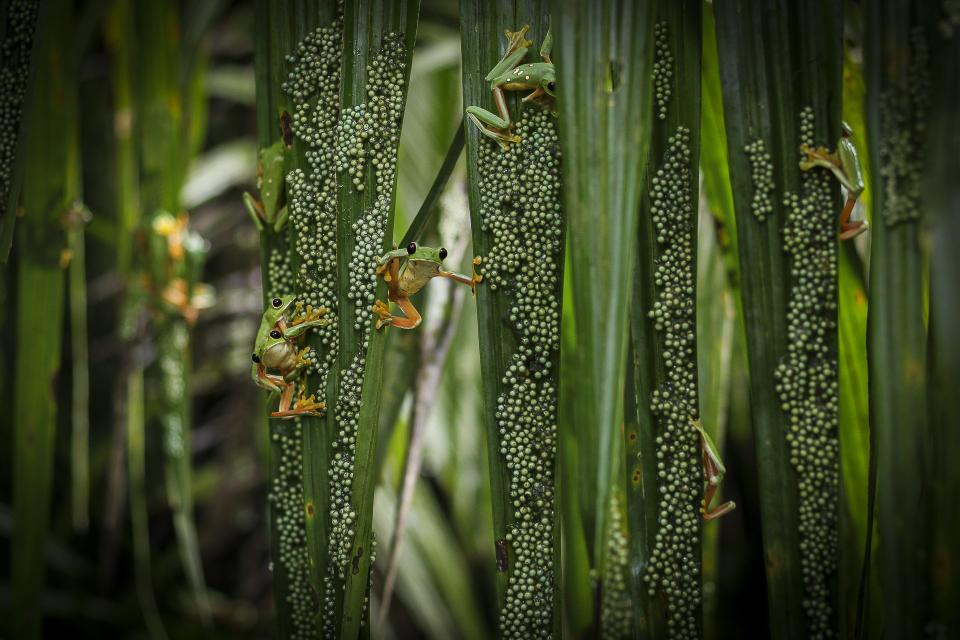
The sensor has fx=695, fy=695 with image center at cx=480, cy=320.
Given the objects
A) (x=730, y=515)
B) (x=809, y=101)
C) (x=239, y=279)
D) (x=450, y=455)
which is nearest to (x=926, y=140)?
(x=809, y=101)

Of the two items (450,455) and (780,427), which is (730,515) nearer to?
(450,455)

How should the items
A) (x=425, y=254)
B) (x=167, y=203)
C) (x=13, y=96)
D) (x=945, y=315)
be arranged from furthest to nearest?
(x=167, y=203)
(x=13, y=96)
(x=425, y=254)
(x=945, y=315)

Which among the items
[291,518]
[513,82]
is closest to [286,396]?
[291,518]

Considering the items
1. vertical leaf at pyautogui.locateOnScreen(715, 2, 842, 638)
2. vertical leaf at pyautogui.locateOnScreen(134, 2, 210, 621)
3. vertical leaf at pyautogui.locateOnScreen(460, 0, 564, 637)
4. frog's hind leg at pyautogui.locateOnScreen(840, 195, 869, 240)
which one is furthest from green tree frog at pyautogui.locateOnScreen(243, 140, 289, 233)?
frog's hind leg at pyautogui.locateOnScreen(840, 195, 869, 240)

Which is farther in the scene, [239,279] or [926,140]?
[239,279]

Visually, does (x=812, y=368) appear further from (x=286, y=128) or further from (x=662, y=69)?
(x=286, y=128)

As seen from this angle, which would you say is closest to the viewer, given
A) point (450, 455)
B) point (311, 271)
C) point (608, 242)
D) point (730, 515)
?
point (608, 242)

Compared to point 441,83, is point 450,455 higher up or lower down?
lower down
